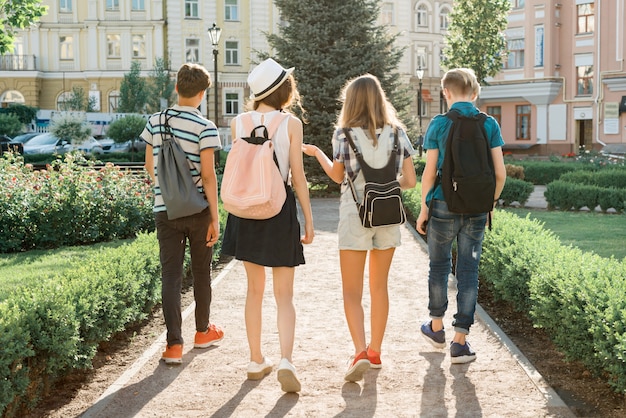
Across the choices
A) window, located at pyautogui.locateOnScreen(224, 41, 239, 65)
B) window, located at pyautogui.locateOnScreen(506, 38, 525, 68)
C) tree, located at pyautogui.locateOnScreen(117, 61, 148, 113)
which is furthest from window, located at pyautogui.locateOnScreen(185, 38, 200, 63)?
window, located at pyautogui.locateOnScreen(506, 38, 525, 68)

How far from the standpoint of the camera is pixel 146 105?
46.1 metres

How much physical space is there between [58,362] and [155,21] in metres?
46.0

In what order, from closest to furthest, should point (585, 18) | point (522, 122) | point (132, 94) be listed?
point (585, 18) < point (132, 94) < point (522, 122)

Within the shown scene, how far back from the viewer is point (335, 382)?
5305mm

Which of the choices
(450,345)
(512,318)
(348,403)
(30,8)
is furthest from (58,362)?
(30,8)

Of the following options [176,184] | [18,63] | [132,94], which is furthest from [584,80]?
[176,184]

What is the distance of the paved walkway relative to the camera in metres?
4.79

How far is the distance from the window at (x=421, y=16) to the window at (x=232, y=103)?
13.3 metres

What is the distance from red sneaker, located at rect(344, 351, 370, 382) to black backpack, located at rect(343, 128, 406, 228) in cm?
81

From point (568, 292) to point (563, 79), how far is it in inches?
1645

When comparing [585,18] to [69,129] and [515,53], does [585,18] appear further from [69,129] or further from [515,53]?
[69,129]

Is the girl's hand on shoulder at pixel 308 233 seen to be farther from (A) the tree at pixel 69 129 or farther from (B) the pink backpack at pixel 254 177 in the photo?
(A) the tree at pixel 69 129

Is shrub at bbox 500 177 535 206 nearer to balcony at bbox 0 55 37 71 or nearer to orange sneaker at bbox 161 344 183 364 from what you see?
orange sneaker at bbox 161 344 183 364

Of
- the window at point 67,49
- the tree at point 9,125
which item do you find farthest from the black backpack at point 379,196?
the window at point 67,49
